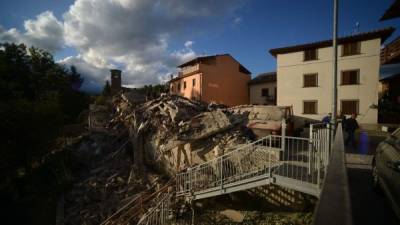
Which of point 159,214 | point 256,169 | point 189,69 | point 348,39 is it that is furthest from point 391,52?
point 189,69

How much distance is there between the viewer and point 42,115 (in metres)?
13.8

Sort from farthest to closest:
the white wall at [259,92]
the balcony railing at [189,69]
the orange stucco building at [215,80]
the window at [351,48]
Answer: the balcony railing at [189,69], the white wall at [259,92], the orange stucco building at [215,80], the window at [351,48]

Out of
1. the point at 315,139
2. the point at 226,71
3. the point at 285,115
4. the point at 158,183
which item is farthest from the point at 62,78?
the point at 315,139

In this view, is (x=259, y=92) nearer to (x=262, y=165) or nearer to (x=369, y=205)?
(x=262, y=165)

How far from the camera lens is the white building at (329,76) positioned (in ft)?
55.8

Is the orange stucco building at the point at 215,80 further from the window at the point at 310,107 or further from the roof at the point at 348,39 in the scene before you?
the window at the point at 310,107

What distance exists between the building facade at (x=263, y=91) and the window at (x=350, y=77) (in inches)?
295

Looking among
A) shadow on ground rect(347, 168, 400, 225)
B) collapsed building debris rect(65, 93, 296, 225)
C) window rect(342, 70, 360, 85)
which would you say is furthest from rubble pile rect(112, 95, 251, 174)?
window rect(342, 70, 360, 85)

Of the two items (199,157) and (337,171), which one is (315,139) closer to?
(337,171)

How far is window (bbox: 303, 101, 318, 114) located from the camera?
19259mm

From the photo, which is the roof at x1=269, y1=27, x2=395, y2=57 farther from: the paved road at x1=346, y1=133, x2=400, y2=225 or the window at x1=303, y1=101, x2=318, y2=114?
the paved road at x1=346, y1=133, x2=400, y2=225

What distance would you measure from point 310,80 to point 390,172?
18278 mm

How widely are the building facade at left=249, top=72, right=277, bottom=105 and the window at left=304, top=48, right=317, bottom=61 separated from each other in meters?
5.18

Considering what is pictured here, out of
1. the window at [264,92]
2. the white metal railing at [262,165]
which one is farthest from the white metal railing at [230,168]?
the window at [264,92]
